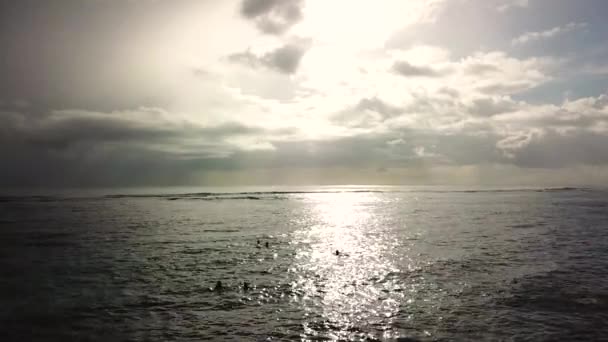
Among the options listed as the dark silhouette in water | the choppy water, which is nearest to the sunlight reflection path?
the choppy water

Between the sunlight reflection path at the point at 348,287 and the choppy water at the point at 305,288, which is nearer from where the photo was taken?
the choppy water at the point at 305,288

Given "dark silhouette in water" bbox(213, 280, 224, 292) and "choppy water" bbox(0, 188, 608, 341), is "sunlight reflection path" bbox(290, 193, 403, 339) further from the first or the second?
"dark silhouette in water" bbox(213, 280, 224, 292)

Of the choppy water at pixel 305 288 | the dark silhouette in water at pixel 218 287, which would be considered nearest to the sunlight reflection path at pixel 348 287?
the choppy water at pixel 305 288

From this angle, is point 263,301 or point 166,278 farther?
point 166,278

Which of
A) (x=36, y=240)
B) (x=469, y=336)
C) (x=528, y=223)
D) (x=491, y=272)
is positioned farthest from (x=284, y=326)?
(x=528, y=223)

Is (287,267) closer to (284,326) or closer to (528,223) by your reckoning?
(284,326)

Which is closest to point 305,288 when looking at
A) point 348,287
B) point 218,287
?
point 348,287

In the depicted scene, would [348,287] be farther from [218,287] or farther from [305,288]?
[218,287]

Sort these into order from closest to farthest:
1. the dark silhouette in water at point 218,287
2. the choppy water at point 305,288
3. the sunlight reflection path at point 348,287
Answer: the choppy water at point 305,288, the sunlight reflection path at point 348,287, the dark silhouette in water at point 218,287

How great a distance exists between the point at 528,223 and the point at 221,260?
47749mm

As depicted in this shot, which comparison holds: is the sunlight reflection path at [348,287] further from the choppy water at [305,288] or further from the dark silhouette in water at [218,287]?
the dark silhouette in water at [218,287]

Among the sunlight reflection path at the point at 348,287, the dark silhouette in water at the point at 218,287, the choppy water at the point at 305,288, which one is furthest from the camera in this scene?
the dark silhouette in water at the point at 218,287

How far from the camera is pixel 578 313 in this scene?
17.5 metres

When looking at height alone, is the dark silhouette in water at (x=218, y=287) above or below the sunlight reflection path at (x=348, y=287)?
above
